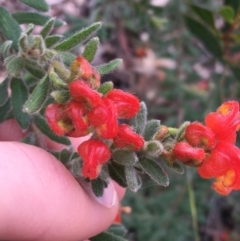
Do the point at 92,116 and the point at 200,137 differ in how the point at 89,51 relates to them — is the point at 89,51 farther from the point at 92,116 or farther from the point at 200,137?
the point at 200,137

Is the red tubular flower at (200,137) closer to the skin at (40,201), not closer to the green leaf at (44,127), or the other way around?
the skin at (40,201)

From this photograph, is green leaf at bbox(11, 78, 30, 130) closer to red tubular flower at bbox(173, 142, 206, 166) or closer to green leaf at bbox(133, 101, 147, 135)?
green leaf at bbox(133, 101, 147, 135)

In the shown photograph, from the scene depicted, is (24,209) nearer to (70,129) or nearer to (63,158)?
(70,129)

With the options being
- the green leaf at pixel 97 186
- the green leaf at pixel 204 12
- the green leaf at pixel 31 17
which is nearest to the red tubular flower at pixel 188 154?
the green leaf at pixel 97 186

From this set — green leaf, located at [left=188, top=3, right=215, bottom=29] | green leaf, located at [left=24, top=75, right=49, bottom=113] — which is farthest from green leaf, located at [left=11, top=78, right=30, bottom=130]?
green leaf, located at [left=188, top=3, right=215, bottom=29]

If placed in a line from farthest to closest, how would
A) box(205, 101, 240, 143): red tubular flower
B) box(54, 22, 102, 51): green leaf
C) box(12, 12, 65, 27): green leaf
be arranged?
1. box(12, 12, 65, 27): green leaf
2. box(54, 22, 102, 51): green leaf
3. box(205, 101, 240, 143): red tubular flower

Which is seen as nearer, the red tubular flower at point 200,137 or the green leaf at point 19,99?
the red tubular flower at point 200,137

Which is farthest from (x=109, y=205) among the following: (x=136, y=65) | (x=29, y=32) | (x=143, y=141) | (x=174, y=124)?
(x=136, y=65)
